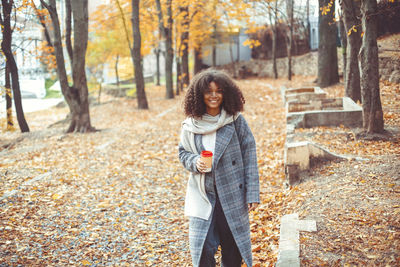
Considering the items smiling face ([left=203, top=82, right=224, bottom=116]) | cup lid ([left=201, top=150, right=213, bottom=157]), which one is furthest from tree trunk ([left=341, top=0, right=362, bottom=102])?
cup lid ([left=201, top=150, right=213, bottom=157])

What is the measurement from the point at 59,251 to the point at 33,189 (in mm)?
2139

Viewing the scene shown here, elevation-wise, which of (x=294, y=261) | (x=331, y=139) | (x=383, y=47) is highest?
(x=383, y=47)

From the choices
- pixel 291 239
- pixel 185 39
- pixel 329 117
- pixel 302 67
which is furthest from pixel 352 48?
pixel 302 67

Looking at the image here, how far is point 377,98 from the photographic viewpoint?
6387mm

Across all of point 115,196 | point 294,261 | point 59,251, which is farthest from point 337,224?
point 115,196

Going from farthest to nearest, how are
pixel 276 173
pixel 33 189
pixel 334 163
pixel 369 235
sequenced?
1. pixel 276 173
2. pixel 33 189
3. pixel 334 163
4. pixel 369 235

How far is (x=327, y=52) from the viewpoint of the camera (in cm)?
1385

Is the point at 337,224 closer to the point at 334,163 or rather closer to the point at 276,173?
the point at 334,163

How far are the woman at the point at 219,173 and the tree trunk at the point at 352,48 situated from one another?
604 cm

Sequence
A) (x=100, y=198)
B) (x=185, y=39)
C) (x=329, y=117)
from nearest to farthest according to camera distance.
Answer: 1. (x=100, y=198)
2. (x=329, y=117)
3. (x=185, y=39)

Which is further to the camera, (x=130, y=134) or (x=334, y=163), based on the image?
(x=130, y=134)

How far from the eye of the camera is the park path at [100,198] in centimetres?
438

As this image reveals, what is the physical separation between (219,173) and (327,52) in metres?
12.4

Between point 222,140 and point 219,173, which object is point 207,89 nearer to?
point 222,140
